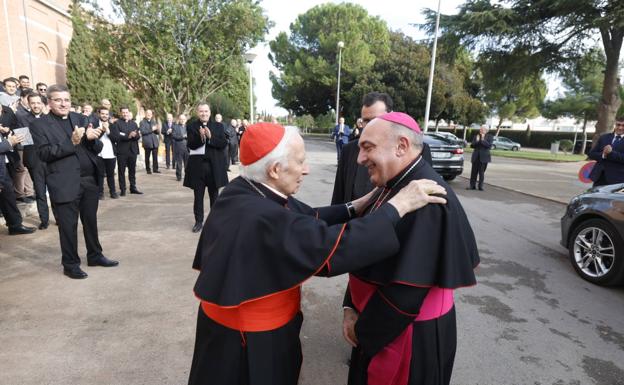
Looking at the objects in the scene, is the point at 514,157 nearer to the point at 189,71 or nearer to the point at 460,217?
the point at 189,71

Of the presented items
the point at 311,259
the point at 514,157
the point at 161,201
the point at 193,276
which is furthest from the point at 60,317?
the point at 514,157

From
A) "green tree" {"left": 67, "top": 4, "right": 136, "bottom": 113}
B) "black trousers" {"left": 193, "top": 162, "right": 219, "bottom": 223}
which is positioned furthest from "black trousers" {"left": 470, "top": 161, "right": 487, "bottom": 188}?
"green tree" {"left": 67, "top": 4, "right": 136, "bottom": 113}

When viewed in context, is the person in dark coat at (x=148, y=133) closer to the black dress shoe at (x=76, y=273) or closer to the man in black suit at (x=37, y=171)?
the man in black suit at (x=37, y=171)

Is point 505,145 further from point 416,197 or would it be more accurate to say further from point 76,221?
point 416,197

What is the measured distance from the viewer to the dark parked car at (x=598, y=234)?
4.25 m

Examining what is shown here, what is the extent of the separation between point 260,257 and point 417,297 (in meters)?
0.68

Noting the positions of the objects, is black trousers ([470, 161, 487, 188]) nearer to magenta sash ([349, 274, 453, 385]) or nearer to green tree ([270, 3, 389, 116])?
magenta sash ([349, 274, 453, 385])

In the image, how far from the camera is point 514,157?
2425cm

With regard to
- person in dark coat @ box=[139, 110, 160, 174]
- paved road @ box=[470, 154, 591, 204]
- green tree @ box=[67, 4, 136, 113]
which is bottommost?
paved road @ box=[470, 154, 591, 204]

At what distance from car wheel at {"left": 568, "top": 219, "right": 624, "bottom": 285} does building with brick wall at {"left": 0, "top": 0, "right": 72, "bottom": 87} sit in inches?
973

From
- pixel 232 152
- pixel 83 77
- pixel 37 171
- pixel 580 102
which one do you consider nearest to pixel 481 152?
pixel 232 152

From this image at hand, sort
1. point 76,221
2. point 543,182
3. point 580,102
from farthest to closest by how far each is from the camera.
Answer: point 580,102
point 543,182
point 76,221

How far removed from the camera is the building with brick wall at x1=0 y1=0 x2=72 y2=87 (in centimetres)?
1905

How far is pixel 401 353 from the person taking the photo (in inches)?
63.6
